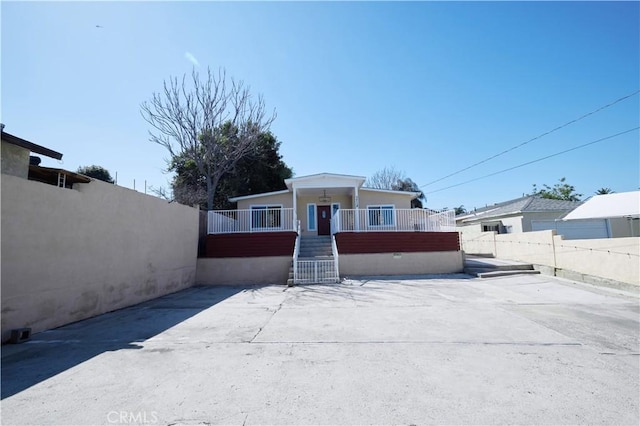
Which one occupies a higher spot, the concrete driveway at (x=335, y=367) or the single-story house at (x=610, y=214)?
the single-story house at (x=610, y=214)

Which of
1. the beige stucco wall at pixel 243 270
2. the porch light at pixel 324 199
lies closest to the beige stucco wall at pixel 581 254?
the porch light at pixel 324 199

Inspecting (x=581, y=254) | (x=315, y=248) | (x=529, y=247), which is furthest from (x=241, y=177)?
(x=581, y=254)

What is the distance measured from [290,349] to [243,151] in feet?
50.7

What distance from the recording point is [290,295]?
8.70 meters

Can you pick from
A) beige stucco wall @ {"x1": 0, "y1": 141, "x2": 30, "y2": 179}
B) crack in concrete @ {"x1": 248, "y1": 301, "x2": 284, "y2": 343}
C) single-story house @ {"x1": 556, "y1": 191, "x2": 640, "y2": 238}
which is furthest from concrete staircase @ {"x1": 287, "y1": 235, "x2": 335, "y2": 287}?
single-story house @ {"x1": 556, "y1": 191, "x2": 640, "y2": 238}

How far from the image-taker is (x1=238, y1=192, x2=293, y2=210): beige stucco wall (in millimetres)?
16391

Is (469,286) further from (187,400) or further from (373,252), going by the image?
(187,400)

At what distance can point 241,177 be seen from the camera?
20.4 meters

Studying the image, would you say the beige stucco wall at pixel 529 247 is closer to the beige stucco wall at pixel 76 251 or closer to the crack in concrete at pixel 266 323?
the crack in concrete at pixel 266 323

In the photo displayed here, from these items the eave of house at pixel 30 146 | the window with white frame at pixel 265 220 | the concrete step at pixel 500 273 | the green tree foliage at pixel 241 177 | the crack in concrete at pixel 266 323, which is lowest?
the crack in concrete at pixel 266 323

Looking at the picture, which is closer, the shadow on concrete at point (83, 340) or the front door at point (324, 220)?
the shadow on concrete at point (83, 340)

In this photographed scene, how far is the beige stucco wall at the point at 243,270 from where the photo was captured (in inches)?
466

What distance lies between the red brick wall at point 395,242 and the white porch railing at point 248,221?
9.05 feet

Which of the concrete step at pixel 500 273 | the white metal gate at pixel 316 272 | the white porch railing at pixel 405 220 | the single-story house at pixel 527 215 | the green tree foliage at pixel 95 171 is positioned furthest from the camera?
the green tree foliage at pixel 95 171
